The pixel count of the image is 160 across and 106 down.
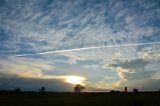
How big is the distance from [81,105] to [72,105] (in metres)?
1.43

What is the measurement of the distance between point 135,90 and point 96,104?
39699 millimetres

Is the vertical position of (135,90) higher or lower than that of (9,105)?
higher

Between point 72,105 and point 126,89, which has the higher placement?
point 126,89

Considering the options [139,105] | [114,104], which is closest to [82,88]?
[114,104]

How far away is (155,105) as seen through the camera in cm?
4134

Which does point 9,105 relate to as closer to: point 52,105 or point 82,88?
point 52,105

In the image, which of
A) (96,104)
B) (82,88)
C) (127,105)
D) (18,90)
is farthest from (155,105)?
(82,88)

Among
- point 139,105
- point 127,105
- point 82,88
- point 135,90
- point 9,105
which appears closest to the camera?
point 139,105

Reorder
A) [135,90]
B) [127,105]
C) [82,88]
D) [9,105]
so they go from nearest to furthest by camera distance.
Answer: [9,105]
[127,105]
[135,90]
[82,88]

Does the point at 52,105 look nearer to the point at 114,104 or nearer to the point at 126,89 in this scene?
the point at 114,104

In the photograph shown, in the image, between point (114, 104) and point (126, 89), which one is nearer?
point (114, 104)

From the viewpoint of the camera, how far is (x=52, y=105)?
38750 mm

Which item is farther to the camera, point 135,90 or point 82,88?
point 82,88

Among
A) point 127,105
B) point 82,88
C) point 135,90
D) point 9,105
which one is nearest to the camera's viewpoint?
point 9,105
